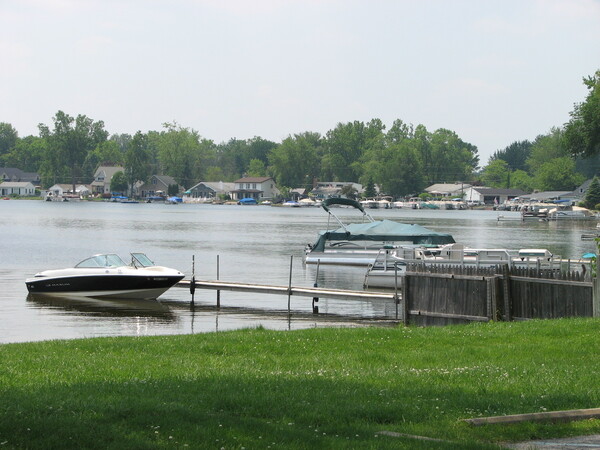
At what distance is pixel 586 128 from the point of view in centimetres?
7019

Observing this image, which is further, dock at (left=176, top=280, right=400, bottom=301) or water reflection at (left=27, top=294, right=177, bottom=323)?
water reflection at (left=27, top=294, right=177, bottom=323)

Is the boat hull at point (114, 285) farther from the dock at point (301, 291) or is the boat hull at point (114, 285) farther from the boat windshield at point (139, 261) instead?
the boat windshield at point (139, 261)

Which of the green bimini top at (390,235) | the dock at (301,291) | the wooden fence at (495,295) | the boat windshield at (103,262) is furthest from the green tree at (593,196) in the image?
the wooden fence at (495,295)

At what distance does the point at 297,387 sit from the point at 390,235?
41398 millimetres

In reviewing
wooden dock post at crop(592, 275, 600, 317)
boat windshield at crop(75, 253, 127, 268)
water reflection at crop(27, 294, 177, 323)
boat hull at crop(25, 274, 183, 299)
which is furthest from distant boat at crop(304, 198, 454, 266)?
wooden dock post at crop(592, 275, 600, 317)

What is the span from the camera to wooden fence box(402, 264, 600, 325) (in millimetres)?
20562

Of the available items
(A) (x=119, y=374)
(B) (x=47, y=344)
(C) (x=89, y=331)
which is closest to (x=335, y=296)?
(C) (x=89, y=331)

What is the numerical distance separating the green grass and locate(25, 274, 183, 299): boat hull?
17446mm

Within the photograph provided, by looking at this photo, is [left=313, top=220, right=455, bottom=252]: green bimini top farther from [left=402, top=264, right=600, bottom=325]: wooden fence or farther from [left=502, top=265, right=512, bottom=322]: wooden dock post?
[left=502, top=265, right=512, bottom=322]: wooden dock post

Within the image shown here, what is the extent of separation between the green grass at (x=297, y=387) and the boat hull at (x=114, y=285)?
57.2 ft

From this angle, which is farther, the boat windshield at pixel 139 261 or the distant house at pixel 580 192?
the distant house at pixel 580 192

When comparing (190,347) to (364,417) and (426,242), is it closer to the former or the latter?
(364,417)

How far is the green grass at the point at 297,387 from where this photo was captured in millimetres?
8969

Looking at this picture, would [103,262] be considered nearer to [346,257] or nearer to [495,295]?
[346,257]
